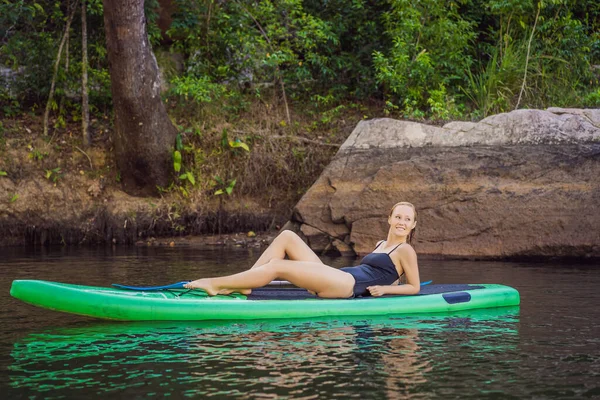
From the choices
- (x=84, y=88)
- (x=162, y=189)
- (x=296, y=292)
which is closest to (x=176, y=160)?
(x=162, y=189)

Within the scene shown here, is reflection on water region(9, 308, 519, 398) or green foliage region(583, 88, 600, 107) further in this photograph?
green foliage region(583, 88, 600, 107)

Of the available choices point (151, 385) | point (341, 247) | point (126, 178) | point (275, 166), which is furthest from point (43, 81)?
point (151, 385)

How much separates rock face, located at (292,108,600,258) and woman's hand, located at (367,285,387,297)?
4.62m

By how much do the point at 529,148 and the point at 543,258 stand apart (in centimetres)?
164

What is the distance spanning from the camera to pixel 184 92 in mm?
14117

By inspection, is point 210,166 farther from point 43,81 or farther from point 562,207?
point 562,207

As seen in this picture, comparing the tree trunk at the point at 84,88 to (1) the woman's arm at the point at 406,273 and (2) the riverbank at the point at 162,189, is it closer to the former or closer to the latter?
(2) the riverbank at the point at 162,189

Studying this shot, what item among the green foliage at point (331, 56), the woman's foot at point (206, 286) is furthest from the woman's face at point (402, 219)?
the green foliage at point (331, 56)

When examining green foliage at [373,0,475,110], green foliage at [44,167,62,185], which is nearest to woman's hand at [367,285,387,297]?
green foliage at [373,0,475,110]

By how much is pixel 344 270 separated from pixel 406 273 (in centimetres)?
51

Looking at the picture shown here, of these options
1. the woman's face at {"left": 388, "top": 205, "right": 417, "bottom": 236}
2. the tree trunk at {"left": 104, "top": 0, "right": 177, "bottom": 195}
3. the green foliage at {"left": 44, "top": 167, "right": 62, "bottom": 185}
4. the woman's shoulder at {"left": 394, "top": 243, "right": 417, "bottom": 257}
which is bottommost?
the woman's shoulder at {"left": 394, "top": 243, "right": 417, "bottom": 257}

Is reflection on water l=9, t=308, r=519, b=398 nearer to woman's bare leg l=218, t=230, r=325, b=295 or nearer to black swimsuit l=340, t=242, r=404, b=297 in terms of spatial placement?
black swimsuit l=340, t=242, r=404, b=297

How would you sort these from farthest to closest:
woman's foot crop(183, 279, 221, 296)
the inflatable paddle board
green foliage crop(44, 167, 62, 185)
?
green foliage crop(44, 167, 62, 185), woman's foot crop(183, 279, 221, 296), the inflatable paddle board

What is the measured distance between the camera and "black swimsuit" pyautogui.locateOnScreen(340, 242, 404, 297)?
6703 mm
